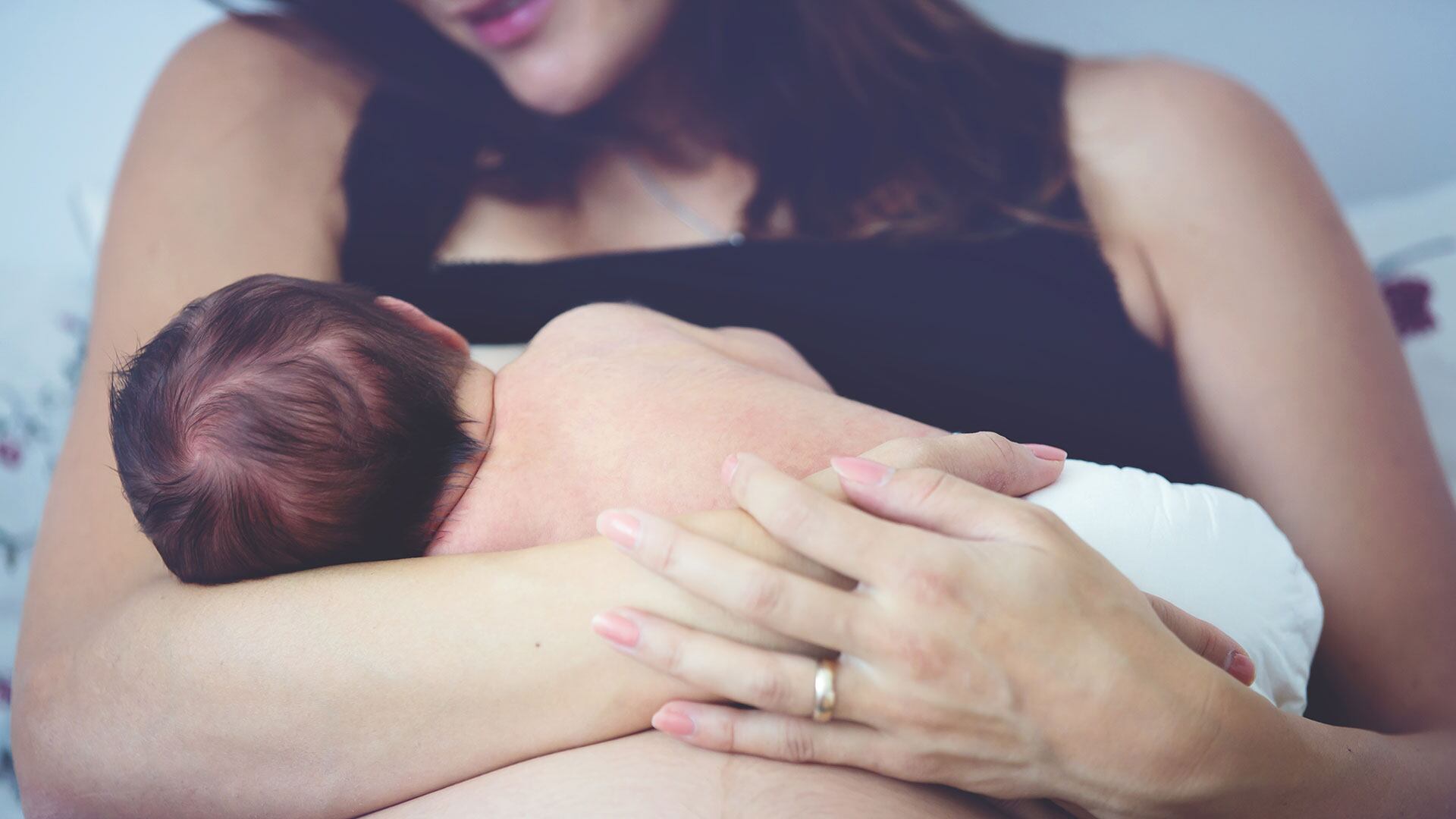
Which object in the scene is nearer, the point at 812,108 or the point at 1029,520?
the point at 1029,520

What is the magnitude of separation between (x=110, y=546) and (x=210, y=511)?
236 mm

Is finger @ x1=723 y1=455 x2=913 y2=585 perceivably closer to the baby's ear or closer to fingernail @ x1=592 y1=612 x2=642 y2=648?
fingernail @ x1=592 y1=612 x2=642 y2=648

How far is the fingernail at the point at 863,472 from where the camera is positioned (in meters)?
0.56

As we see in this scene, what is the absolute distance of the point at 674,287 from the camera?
3.68 feet

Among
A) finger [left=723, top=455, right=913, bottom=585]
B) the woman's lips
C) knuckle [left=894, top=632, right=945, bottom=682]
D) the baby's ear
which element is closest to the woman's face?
the woman's lips

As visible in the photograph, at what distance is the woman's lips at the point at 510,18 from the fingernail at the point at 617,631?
967 mm

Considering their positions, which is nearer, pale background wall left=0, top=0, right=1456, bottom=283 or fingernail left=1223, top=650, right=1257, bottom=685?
fingernail left=1223, top=650, right=1257, bottom=685

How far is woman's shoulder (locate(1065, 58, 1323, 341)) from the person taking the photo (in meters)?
1.09

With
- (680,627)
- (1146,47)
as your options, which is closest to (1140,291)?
(1146,47)

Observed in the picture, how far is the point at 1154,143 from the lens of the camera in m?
1.13

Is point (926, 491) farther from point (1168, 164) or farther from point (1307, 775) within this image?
point (1168, 164)

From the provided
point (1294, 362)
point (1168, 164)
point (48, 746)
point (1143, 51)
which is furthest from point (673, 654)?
point (1143, 51)

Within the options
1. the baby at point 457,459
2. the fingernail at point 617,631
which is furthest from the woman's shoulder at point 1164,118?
the fingernail at point 617,631

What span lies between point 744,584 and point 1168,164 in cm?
90
